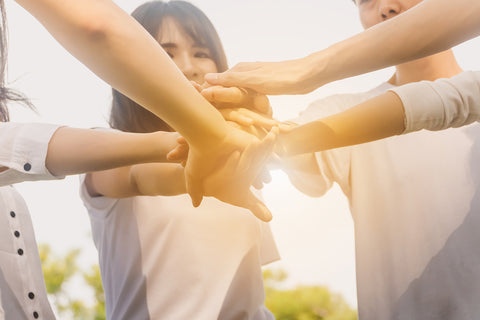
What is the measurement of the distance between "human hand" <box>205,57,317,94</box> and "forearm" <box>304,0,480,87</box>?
5.4 inches

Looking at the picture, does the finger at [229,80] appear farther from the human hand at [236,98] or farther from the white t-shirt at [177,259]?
the white t-shirt at [177,259]

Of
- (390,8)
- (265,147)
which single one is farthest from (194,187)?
(390,8)

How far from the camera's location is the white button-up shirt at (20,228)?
50.6 inches

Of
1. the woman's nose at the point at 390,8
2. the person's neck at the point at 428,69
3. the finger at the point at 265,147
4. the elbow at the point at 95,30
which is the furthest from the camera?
the person's neck at the point at 428,69

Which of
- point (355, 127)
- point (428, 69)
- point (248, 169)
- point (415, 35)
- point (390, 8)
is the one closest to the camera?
point (415, 35)

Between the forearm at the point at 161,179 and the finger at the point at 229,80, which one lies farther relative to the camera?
the finger at the point at 229,80

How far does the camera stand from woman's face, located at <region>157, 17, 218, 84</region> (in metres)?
Result: 1.83

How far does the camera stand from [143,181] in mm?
1496

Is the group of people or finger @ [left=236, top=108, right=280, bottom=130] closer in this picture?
the group of people

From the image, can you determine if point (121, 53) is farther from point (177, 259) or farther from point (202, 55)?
point (202, 55)

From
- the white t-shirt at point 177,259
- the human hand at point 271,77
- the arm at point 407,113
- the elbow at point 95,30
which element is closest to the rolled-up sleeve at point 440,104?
the arm at point 407,113

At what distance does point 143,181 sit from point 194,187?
0.56ft

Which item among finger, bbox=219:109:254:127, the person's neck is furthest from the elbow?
the person's neck

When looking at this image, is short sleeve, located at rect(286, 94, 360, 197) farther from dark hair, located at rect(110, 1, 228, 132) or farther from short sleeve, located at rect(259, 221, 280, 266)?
dark hair, located at rect(110, 1, 228, 132)
